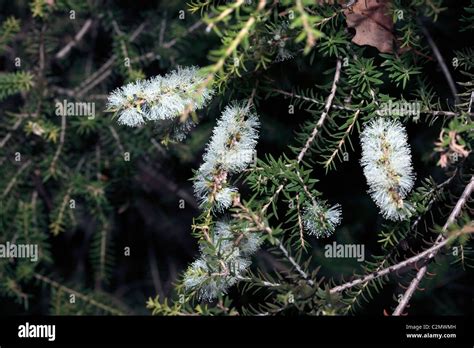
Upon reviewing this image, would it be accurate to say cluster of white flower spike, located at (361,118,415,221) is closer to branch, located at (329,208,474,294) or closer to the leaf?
branch, located at (329,208,474,294)

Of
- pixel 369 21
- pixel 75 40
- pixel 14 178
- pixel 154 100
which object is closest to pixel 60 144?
pixel 14 178

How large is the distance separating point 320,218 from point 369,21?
1.36 ft

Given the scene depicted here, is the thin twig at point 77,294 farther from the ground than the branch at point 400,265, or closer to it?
farther from the ground

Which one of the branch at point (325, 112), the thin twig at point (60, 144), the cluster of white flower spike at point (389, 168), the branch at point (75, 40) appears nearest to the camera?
the cluster of white flower spike at point (389, 168)

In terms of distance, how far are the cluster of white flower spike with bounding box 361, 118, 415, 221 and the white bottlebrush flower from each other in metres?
0.10

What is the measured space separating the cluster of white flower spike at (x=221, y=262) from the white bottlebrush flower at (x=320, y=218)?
10 cm

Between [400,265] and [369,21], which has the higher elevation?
[369,21]

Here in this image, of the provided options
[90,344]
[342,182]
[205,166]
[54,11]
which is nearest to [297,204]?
[205,166]

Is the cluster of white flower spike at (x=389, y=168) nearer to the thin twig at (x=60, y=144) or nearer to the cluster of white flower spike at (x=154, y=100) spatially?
the cluster of white flower spike at (x=154, y=100)

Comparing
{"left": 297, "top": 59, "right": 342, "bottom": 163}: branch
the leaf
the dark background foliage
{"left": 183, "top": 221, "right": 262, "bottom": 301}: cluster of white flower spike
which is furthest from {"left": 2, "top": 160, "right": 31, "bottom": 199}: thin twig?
the leaf

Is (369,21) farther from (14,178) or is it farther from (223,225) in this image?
(14,178)

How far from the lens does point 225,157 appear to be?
920 millimetres

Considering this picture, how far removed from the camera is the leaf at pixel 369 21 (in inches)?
40.0

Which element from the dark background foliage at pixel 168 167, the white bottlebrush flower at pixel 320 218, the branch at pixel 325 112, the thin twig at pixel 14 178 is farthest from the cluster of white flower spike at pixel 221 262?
the thin twig at pixel 14 178
